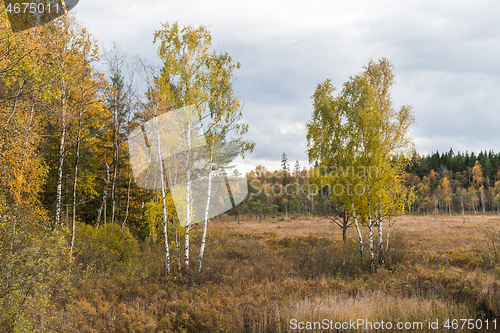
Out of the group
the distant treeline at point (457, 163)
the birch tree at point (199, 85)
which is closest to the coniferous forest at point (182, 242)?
the birch tree at point (199, 85)

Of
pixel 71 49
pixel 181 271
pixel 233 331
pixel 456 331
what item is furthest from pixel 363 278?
pixel 71 49

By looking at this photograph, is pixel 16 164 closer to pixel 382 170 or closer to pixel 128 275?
pixel 128 275

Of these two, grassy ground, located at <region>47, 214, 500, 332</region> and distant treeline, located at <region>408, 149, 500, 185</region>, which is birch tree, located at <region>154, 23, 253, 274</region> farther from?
distant treeline, located at <region>408, 149, 500, 185</region>

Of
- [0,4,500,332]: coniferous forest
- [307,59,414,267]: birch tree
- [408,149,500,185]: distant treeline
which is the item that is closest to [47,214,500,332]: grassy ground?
[0,4,500,332]: coniferous forest

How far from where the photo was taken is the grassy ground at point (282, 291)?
795 cm

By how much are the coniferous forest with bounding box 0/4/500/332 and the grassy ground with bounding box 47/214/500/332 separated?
0.21 feet

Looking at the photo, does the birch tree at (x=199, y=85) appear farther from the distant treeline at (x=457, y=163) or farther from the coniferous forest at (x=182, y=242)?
the distant treeline at (x=457, y=163)

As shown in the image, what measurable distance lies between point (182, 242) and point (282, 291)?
959cm

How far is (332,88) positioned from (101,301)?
593 inches

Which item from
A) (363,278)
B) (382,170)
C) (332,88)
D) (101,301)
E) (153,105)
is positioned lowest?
(363,278)

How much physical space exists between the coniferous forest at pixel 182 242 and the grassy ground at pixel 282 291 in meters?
0.07

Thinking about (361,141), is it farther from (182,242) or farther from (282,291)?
(182,242)

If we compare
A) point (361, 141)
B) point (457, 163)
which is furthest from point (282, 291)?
→ point (457, 163)

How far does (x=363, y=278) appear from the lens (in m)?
12.3
